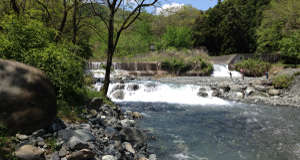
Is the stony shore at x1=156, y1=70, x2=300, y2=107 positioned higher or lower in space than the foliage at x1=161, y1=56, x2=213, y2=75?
lower

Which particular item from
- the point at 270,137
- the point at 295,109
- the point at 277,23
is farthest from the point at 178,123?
the point at 277,23

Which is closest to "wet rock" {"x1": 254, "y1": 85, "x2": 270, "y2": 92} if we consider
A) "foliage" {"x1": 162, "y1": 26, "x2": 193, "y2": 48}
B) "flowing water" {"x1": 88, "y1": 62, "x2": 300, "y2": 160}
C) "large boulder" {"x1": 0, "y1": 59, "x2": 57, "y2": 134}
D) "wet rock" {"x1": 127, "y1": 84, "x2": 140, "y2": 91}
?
"flowing water" {"x1": 88, "y1": 62, "x2": 300, "y2": 160}

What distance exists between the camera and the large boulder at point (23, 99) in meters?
3.32

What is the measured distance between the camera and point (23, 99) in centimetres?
351

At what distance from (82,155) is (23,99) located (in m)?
1.47

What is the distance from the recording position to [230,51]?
39.7m

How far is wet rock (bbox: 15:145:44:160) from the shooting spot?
2.93 metres

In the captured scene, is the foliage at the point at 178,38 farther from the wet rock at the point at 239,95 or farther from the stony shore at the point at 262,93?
the wet rock at the point at 239,95

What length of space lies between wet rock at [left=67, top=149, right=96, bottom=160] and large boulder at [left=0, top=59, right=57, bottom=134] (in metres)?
1.02

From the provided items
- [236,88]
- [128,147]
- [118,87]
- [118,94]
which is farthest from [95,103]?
[236,88]

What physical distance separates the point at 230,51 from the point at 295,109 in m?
29.5

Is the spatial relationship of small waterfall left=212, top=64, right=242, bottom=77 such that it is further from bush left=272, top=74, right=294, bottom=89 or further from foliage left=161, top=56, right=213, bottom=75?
bush left=272, top=74, right=294, bottom=89

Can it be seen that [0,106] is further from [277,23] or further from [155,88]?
[277,23]

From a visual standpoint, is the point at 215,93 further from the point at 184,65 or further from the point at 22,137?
the point at 22,137
